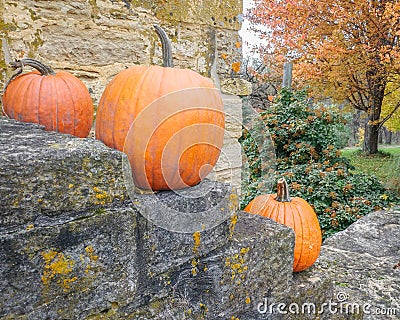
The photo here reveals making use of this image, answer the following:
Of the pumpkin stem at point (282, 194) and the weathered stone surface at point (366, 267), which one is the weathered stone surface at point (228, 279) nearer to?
the weathered stone surface at point (366, 267)

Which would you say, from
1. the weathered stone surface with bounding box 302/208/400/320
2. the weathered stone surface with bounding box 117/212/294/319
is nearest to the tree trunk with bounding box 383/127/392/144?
the weathered stone surface with bounding box 302/208/400/320

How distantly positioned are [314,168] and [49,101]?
5072 mm

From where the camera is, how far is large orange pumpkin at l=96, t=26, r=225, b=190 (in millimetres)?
1087

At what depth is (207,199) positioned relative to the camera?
107 centimetres

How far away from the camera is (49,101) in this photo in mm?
1232

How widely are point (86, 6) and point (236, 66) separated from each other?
1.12m

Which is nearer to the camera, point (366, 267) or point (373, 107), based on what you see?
point (366, 267)

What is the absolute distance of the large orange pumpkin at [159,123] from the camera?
109cm

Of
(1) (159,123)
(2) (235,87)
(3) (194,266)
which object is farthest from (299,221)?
(2) (235,87)

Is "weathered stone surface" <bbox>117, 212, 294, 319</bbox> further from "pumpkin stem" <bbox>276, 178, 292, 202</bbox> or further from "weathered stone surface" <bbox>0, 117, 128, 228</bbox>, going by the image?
"pumpkin stem" <bbox>276, 178, 292, 202</bbox>

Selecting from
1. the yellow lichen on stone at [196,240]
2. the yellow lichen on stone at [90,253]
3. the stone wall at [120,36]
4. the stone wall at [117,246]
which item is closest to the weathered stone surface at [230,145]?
the stone wall at [120,36]

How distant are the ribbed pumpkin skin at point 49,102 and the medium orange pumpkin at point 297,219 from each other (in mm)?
1041

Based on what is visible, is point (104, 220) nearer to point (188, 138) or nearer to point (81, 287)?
Answer: point (81, 287)

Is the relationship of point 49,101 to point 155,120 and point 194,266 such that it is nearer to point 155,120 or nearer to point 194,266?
point 155,120
